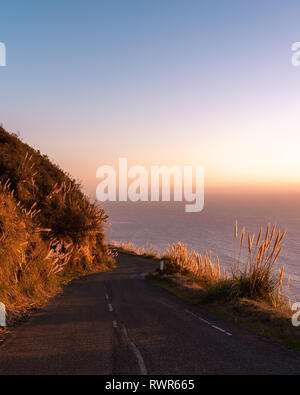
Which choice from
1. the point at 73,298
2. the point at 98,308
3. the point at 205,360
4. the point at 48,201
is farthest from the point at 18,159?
the point at 205,360

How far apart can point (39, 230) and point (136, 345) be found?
40.5 feet

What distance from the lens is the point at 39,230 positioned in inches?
747

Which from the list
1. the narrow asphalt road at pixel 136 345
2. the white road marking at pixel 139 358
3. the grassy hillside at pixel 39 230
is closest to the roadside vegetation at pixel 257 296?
the narrow asphalt road at pixel 136 345

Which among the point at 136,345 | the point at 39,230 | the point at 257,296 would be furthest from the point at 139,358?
the point at 39,230

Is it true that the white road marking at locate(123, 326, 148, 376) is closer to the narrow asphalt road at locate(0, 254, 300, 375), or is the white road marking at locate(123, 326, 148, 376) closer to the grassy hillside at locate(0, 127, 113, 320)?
the narrow asphalt road at locate(0, 254, 300, 375)

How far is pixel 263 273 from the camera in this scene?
12.9 metres

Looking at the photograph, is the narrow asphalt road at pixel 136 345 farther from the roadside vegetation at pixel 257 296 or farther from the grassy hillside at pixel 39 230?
the grassy hillside at pixel 39 230

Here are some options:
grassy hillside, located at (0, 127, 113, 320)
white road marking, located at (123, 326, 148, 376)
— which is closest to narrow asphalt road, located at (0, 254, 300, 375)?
white road marking, located at (123, 326, 148, 376)

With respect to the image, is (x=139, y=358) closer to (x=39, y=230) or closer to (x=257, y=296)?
(x=257, y=296)

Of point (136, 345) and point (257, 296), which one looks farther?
point (257, 296)

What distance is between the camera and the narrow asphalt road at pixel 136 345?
6.70 meters

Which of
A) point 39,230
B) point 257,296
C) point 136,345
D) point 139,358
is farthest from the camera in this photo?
point 39,230

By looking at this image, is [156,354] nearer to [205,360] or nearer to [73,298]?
[205,360]

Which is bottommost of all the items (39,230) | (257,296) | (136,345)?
(257,296)
